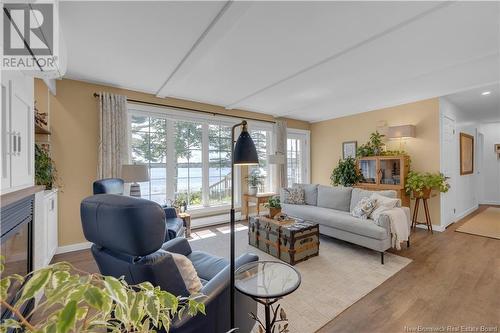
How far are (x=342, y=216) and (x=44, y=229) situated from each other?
12.4 feet

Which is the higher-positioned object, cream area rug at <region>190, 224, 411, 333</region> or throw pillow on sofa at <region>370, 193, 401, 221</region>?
throw pillow on sofa at <region>370, 193, 401, 221</region>

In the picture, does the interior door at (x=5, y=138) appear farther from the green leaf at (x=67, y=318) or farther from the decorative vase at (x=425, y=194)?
the decorative vase at (x=425, y=194)

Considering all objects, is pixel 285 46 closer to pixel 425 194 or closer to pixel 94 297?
pixel 94 297

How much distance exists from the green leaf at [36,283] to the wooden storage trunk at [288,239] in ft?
8.58

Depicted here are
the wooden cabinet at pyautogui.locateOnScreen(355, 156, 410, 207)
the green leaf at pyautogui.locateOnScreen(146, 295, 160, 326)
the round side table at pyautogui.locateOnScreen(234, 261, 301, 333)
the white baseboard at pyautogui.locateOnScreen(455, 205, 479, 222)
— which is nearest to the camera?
the green leaf at pyautogui.locateOnScreen(146, 295, 160, 326)

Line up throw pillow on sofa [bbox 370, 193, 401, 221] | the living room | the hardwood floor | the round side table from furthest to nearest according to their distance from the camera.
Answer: throw pillow on sofa [bbox 370, 193, 401, 221] → the hardwood floor → the round side table → the living room

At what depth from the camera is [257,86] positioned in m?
3.69

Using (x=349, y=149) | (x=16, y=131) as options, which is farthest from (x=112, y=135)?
(x=349, y=149)

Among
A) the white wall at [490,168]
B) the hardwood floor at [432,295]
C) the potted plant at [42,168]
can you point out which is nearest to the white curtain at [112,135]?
the potted plant at [42,168]

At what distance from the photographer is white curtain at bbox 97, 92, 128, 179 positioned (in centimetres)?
350

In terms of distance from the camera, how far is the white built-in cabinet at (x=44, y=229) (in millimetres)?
2010

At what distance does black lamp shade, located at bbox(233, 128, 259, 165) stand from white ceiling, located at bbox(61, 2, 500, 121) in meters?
1.20

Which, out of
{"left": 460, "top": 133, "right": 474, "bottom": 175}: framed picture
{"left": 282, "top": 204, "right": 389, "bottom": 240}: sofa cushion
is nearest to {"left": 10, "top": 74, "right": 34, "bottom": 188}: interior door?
{"left": 282, "top": 204, "right": 389, "bottom": 240}: sofa cushion

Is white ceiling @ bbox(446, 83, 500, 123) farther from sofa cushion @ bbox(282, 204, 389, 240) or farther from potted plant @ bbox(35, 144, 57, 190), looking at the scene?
potted plant @ bbox(35, 144, 57, 190)
